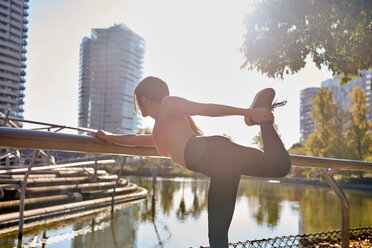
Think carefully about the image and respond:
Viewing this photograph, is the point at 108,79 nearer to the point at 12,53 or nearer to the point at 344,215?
the point at 12,53

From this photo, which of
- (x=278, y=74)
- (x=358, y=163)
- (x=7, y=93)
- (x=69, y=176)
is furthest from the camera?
(x=7, y=93)

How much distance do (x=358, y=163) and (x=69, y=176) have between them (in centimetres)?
883

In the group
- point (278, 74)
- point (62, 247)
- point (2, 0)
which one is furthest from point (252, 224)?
point (2, 0)

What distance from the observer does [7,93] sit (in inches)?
2687

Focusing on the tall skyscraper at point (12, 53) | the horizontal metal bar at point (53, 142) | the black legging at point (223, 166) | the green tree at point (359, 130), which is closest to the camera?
the horizontal metal bar at point (53, 142)

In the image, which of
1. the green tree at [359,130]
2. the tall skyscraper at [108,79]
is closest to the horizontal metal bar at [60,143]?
the green tree at [359,130]

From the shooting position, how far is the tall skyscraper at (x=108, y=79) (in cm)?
11075

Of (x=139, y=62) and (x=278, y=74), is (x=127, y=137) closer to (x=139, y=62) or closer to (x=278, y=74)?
(x=278, y=74)

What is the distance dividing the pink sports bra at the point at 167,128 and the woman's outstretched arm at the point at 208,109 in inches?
1.8

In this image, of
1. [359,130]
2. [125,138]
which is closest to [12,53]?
[359,130]

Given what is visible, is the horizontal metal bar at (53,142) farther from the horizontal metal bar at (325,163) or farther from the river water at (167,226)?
the river water at (167,226)

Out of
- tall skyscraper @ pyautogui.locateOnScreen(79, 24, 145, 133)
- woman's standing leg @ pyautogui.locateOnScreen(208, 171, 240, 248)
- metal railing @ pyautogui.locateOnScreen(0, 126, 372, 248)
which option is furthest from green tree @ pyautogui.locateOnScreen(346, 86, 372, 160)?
tall skyscraper @ pyautogui.locateOnScreen(79, 24, 145, 133)

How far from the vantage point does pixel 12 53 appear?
70688 mm

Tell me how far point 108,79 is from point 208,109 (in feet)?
382
